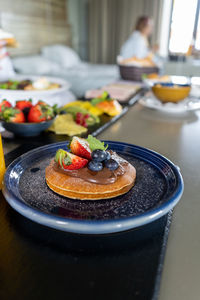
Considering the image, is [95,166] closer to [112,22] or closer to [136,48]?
[136,48]

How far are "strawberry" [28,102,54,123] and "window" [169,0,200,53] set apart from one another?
4357 mm

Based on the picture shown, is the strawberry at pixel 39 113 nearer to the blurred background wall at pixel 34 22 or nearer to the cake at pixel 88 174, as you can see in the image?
the cake at pixel 88 174

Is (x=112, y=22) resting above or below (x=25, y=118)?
above

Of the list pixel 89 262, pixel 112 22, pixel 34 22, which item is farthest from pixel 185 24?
pixel 89 262

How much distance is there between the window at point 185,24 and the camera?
15.5 feet

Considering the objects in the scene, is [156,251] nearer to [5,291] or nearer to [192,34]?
[5,291]

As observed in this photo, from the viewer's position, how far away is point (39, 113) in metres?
0.92

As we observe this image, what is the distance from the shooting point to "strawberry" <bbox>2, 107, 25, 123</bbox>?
0.90m

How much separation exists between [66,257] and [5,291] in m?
0.09

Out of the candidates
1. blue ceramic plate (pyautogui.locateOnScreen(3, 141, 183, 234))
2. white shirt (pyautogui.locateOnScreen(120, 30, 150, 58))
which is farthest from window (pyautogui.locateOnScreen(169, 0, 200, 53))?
blue ceramic plate (pyautogui.locateOnScreen(3, 141, 183, 234))

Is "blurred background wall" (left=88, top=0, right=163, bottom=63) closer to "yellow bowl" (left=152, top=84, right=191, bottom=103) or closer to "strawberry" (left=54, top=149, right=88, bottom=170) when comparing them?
"yellow bowl" (left=152, top=84, right=191, bottom=103)

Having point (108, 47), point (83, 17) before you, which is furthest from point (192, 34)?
point (83, 17)

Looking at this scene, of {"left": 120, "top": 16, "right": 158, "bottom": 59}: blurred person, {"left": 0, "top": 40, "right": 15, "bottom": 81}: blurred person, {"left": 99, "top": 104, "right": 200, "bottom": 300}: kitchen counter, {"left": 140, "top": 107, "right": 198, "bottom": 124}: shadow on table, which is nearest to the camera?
{"left": 99, "top": 104, "right": 200, "bottom": 300}: kitchen counter

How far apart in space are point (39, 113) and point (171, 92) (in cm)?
70
